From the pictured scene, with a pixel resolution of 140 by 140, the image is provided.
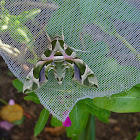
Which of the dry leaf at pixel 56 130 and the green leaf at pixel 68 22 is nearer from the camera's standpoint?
the green leaf at pixel 68 22

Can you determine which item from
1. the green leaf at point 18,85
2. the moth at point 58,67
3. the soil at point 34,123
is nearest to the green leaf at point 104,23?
the moth at point 58,67

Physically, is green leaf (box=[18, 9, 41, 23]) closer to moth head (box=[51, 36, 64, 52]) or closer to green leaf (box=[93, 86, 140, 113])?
moth head (box=[51, 36, 64, 52])

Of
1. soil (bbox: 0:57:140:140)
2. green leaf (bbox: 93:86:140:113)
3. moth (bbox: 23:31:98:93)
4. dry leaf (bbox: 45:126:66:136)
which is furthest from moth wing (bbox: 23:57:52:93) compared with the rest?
A: dry leaf (bbox: 45:126:66:136)

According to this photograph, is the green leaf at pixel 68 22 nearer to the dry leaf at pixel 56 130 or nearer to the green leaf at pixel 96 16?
the green leaf at pixel 96 16

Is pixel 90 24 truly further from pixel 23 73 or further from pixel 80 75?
pixel 23 73

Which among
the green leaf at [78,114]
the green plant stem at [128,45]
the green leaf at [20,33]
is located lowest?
the green leaf at [78,114]

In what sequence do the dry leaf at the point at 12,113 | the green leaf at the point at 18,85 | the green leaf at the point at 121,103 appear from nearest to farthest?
1. the green leaf at the point at 121,103
2. the green leaf at the point at 18,85
3. the dry leaf at the point at 12,113

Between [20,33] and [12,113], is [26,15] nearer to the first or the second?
[20,33]

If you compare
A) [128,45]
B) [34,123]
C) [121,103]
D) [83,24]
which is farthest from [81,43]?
[34,123]
